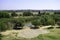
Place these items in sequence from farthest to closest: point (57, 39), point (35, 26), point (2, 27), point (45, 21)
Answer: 1. point (45, 21)
2. point (35, 26)
3. point (2, 27)
4. point (57, 39)

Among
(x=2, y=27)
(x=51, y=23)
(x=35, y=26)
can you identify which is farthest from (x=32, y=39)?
(x=51, y=23)

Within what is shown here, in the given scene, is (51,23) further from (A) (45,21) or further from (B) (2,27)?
(B) (2,27)

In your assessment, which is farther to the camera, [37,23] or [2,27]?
[37,23]

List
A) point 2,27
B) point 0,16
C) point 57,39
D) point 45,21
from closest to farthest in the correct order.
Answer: point 57,39, point 2,27, point 45,21, point 0,16

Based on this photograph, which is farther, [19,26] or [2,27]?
[19,26]

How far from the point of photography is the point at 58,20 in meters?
58.4

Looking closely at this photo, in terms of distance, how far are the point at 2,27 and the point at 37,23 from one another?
50.4 ft

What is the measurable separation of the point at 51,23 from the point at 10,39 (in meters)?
26.3

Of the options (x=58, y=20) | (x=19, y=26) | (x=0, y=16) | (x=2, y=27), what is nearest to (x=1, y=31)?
(x=2, y=27)

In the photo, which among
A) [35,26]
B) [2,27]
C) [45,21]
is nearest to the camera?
[2,27]

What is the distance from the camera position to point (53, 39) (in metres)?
29.0

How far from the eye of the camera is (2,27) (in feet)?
131

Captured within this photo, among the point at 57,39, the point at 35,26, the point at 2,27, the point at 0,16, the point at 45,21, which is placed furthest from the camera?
the point at 0,16

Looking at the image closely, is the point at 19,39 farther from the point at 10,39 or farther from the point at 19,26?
the point at 19,26
